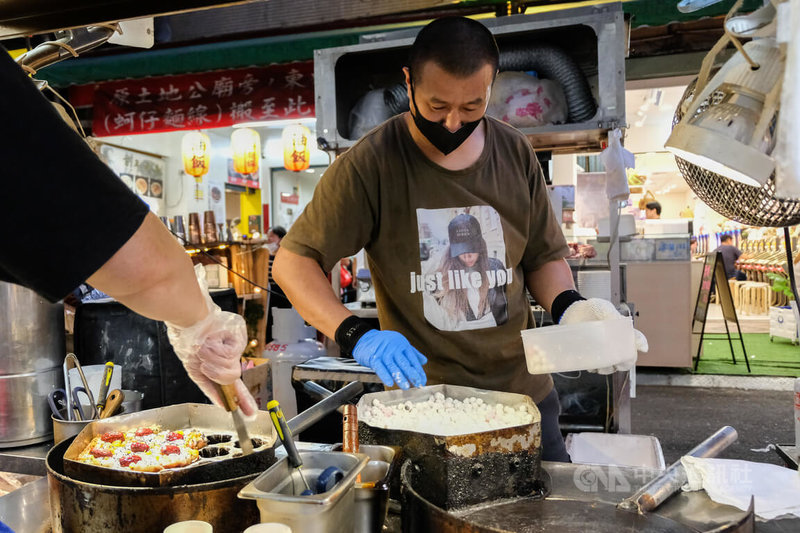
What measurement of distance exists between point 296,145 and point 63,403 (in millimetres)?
6252

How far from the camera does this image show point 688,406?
5.65m

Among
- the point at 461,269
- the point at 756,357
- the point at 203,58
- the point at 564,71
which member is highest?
the point at 203,58

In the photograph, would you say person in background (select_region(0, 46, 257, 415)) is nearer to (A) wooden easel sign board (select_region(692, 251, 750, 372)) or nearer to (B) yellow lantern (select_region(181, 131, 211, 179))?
(A) wooden easel sign board (select_region(692, 251, 750, 372))

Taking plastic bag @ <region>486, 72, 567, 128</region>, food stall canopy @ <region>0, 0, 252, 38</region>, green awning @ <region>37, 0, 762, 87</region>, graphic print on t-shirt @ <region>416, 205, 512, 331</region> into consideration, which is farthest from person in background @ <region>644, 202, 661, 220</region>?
food stall canopy @ <region>0, 0, 252, 38</region>

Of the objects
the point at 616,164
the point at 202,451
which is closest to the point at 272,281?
the point at 616,164

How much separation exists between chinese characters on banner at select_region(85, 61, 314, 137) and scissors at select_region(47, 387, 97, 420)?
4.29m

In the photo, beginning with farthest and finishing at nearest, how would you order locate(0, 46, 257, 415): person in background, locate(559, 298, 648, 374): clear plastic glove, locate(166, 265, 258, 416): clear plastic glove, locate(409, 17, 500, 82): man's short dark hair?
locate(409, 17, 500, 82): man's short dark hair
locate(559, 298, 648, 374): clear plastic glove
locate(166, 265, 258, 416): clear plastic glove
locate(0, 46, 257, 415): person in background

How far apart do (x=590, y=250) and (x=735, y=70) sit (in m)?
3.84

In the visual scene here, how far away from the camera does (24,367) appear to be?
203 centimetres

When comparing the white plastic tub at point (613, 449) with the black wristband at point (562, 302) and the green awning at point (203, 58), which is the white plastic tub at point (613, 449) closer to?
the black wristband at point (562, 302)

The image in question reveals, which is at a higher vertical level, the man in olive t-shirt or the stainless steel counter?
the man in olive t-shirt

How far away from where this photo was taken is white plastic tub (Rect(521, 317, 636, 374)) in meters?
1.34

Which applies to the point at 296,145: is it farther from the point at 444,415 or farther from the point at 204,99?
the point at 444,415

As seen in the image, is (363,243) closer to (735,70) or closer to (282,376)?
(735,70)
